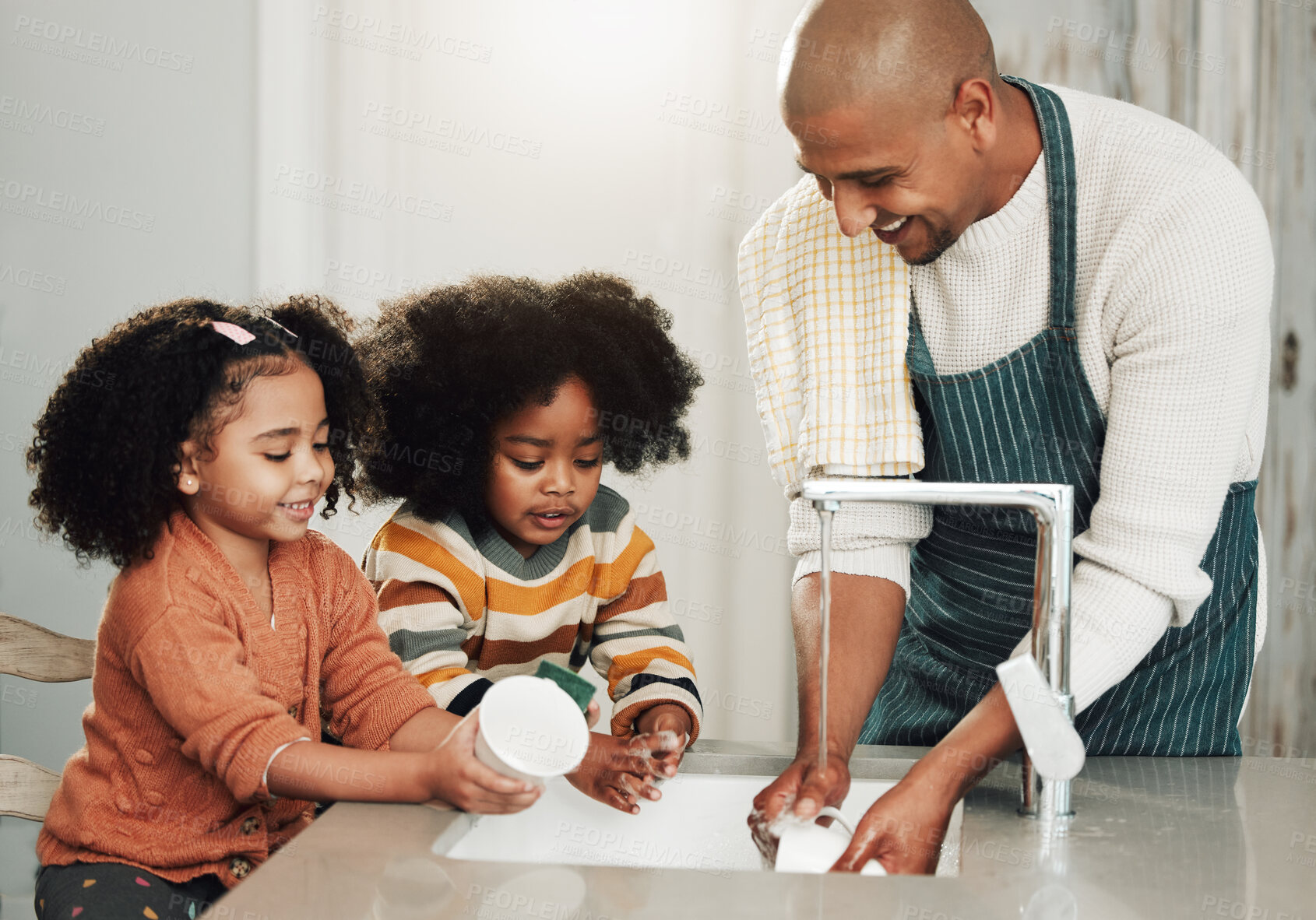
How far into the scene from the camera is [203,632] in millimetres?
1036

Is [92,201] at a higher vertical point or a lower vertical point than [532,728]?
higher

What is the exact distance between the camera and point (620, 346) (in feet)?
4.83

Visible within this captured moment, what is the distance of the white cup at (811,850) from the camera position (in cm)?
89

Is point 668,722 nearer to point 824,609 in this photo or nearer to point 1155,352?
point 824,609

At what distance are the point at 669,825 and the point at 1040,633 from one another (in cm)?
44

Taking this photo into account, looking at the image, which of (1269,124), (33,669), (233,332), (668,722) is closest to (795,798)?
(668,722)

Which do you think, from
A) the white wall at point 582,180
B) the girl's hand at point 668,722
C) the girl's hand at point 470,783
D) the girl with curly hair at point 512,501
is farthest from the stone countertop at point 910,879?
the white wall at point 582,180

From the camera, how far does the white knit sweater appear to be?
100cm

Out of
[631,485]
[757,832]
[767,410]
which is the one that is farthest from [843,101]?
[631,485]

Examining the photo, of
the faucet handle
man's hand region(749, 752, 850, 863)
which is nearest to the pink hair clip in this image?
man's hand region(749, 752, 850, 863)

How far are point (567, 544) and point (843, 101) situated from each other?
657 millimetres

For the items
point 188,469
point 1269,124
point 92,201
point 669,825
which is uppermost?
point 1269,124

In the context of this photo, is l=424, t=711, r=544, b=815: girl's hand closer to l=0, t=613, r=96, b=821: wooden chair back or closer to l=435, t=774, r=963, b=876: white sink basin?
l=435, t=774, r=963, b=876: white sink basin

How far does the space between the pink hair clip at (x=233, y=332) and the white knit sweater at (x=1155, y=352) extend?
0.78m
